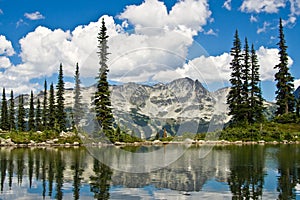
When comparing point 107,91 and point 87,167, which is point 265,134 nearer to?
point 107,91

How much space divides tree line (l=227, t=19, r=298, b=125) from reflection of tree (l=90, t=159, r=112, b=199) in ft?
132

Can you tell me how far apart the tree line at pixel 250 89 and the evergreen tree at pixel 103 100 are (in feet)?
69.3

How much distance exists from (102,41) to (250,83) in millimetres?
26192

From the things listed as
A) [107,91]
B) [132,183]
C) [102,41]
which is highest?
[102,41]

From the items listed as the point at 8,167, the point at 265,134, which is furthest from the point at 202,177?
the point at 265,134

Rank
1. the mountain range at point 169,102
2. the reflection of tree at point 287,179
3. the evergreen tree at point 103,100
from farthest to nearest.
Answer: the evergreen tree at point 103,100, the mountain range at point 169,102, the reflection of tree at point 287,179

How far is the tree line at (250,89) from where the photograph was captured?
59.6 metres

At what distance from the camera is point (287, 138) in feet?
165

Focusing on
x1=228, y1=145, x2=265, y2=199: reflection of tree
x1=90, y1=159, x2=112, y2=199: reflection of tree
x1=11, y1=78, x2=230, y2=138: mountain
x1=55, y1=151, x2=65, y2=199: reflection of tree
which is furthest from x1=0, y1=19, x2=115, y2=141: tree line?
x1=228, y1=145, x2=265, y2=199: reflection of tree

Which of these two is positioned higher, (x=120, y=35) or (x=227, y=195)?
(x=120, y=35)

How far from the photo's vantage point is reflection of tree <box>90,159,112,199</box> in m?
14.3

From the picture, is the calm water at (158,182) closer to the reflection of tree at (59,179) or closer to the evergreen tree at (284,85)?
the reflection of tree at (59,179)

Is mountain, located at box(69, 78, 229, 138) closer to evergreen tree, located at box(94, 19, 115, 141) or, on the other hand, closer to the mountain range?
the mountain range

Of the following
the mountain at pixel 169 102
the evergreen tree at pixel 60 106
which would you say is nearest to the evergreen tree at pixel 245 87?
the mountain at pixel 169 102
